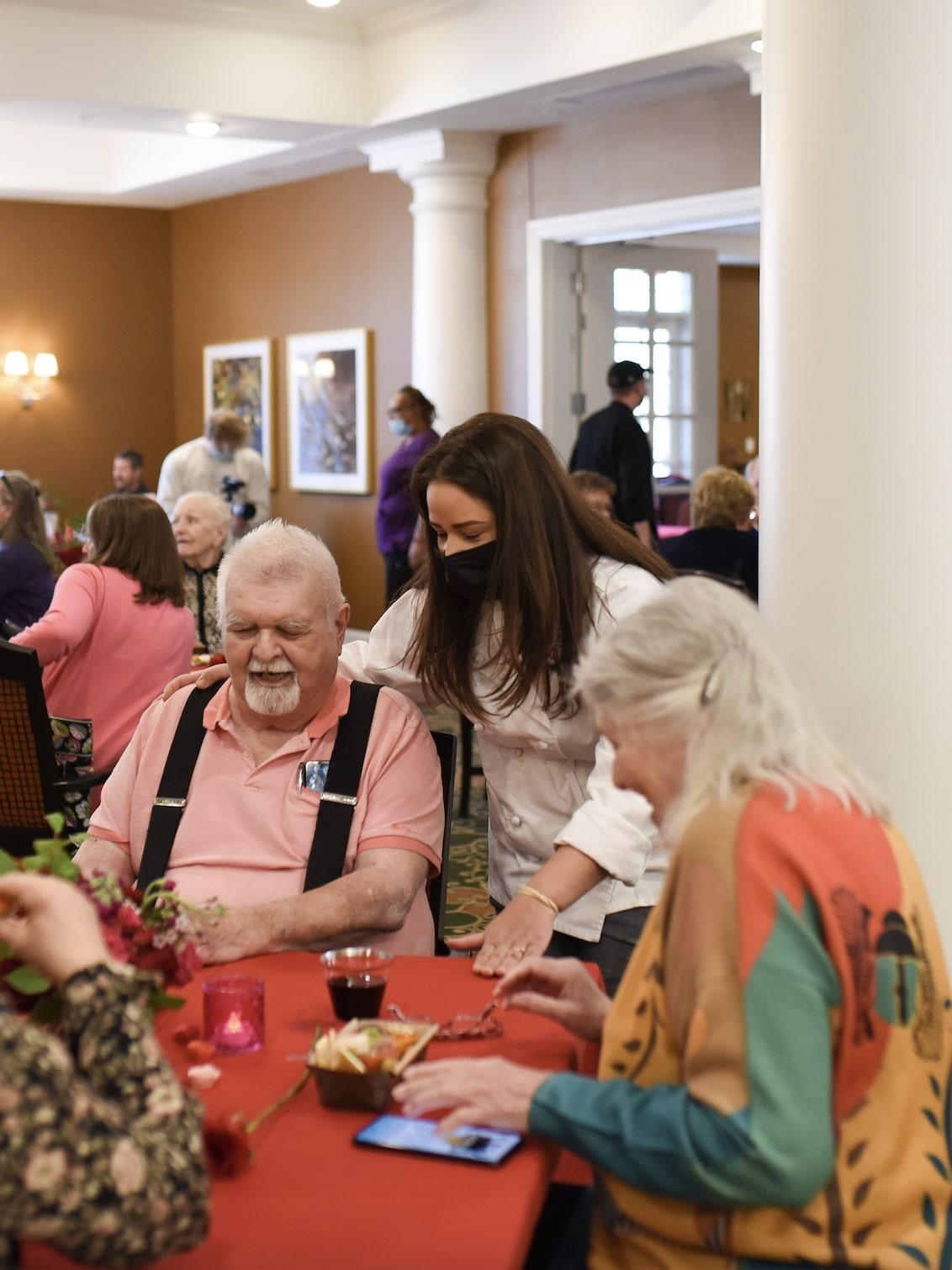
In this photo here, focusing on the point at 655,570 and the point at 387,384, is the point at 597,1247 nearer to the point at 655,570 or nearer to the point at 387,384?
the point at 655,570

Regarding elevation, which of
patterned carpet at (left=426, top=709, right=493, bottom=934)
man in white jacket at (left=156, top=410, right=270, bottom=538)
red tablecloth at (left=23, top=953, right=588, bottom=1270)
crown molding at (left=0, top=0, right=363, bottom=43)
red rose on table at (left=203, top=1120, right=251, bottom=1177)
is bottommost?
patterned carpet at (left=426, top=709, right=493, bottom=934)

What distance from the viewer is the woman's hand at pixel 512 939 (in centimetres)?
221

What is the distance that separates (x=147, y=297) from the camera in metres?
13.4

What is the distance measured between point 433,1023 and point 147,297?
485 inches

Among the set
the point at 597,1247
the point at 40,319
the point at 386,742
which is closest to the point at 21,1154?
the point at 597,1247

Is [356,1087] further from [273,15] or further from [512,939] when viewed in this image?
[273,15]

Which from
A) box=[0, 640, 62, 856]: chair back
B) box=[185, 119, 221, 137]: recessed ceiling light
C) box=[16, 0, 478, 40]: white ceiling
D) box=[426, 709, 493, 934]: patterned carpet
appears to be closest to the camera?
box=[0, 640, 62, 856]: chair back

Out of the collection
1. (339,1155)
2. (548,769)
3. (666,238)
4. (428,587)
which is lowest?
(339,1155)

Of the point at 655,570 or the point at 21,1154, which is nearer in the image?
the point at 21,1154

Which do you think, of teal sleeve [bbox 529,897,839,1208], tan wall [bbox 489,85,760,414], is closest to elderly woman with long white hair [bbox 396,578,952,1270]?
teal sleeve [bbox 529,897,839,1208]

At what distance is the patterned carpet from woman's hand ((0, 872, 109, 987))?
10.1 ft

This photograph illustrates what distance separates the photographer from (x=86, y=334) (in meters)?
13.1

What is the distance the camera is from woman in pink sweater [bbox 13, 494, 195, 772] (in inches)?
178

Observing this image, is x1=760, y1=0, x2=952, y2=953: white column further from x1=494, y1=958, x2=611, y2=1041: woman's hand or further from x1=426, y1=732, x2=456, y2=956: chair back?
x1=494, y1=958, x2=611, y2=1041: woman's hand
